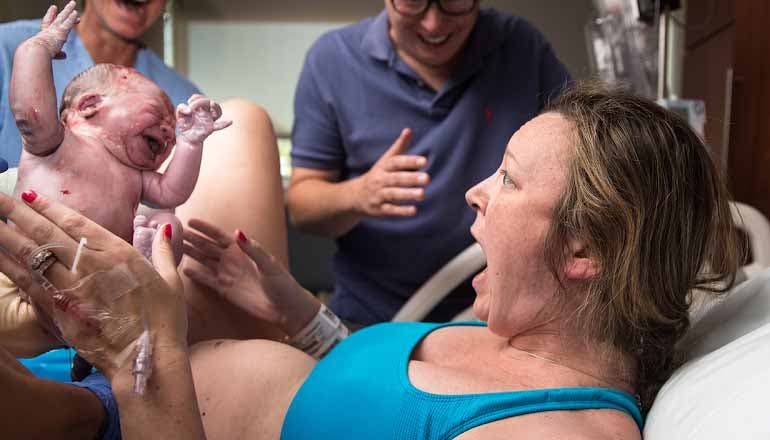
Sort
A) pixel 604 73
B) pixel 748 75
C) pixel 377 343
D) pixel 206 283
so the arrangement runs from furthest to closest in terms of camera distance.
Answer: pixel 604 73
pixel 748 75
pixel 206 283
pixel 377 343

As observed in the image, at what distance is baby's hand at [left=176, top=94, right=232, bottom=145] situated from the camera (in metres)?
0.82

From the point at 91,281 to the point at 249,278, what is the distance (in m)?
0.46

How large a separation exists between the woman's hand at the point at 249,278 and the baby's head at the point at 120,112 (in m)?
0.37

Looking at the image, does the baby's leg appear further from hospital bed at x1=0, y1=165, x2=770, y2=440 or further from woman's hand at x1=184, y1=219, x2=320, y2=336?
woman's hand at x1=184, y1=219, x2=320, y2=336

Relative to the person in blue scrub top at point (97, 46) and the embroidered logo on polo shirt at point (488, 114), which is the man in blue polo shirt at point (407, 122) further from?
the person in blue scrub top at point (97, 46)

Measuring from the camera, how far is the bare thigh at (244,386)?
1.03 m

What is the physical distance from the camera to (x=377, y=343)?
1.09m

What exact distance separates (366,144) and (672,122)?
75cm

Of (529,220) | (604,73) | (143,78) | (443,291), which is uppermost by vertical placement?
(143,78)

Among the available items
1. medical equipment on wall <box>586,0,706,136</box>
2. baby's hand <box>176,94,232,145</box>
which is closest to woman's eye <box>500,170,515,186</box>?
baby's hand <box>176,94,232,145</box>

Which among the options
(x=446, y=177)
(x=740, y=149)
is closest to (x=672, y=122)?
(x=446, y=177)

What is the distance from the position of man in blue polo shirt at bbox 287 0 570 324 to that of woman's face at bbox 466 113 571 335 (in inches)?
17.7

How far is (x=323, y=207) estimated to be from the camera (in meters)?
1.57

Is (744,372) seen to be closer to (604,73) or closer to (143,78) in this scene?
(143,78)
